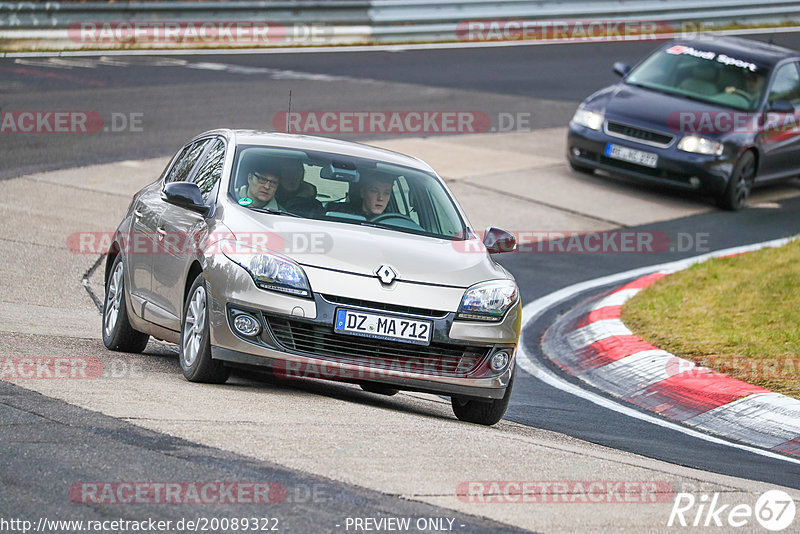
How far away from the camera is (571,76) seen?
26156mm

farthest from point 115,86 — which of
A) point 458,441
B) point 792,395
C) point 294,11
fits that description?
point 458,441

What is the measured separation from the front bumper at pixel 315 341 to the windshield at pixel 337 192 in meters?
0.75

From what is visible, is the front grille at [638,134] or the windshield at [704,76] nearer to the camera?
the front grille at [638,134]

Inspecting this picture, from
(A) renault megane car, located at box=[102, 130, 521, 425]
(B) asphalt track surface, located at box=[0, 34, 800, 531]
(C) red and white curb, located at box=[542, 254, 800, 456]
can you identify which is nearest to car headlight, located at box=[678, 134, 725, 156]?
(B) asphalt track surface, located at box=[0, 34, 800, 531]

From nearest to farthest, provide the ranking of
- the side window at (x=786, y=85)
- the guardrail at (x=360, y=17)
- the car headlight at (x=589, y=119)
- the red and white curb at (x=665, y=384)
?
the red and white curb at (x=665, y=384), the car headlight at (x=589, y=119), the side window at (x=786, y=85), the guardrail at (x=360, y=17)

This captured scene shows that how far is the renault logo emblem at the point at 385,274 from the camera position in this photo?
720 cm

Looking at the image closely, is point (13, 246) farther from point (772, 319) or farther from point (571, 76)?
point (571, 76)

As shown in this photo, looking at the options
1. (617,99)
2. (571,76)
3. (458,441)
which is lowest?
(571,76)

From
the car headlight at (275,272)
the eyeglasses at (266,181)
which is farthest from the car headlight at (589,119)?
the car headlight at (275,272)

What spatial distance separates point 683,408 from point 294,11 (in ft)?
61.5

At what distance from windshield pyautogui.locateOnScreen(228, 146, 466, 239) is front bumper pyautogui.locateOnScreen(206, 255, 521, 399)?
0.75 meters

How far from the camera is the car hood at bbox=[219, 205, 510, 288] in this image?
727 cm

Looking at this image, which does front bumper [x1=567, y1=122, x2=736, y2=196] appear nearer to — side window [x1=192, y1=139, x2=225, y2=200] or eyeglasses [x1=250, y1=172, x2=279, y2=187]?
side window [x1=192, y1=139, x2=225, y2=200]

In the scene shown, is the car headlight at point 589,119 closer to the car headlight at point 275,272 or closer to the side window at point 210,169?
the side window at point 210,169
